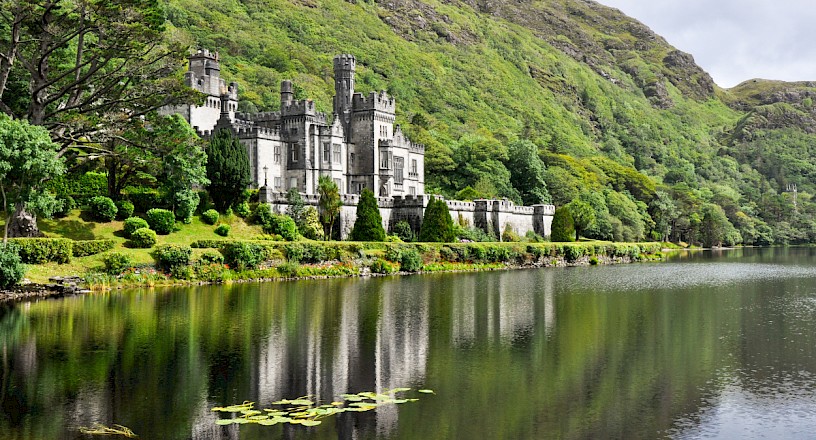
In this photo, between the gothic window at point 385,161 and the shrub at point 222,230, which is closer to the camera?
the shrub at point 222,230

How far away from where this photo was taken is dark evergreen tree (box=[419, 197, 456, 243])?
71188mm

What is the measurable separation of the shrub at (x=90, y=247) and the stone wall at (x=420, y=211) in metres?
19.5

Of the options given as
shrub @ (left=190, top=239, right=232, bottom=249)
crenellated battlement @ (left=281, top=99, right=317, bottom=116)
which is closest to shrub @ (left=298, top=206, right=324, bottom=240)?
crenellated battlement @ (left=281, top=99, right=317, bottom=116)

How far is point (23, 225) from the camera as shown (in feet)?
162

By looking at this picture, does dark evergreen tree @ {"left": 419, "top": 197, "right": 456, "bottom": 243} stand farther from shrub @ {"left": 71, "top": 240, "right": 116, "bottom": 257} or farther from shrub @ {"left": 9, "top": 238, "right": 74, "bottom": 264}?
shrub @ {"left": 9, "top": 238, "right": 74, "bottom": 264}

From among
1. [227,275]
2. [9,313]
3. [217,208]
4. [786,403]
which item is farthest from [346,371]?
[217,208]

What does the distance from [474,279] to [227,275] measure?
17324 millimetres

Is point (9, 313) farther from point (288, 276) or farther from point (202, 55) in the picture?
point (202, 55)

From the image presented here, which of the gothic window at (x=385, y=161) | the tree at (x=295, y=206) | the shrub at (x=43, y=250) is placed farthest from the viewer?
the gothic window at (x=385, y=161)

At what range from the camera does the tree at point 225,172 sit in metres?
63.5

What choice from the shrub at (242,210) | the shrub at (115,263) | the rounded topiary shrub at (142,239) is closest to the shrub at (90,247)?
the shrub at (115,263)

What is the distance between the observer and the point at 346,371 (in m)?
23.6

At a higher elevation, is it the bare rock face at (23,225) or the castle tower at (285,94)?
the castle tower at (285,94)

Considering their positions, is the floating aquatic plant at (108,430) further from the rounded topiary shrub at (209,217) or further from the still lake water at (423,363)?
the rounded topiary shrub at (209,217)
